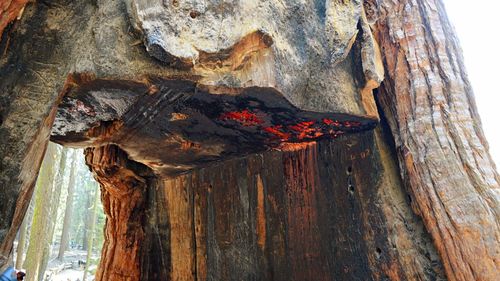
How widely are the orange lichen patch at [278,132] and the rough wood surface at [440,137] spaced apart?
87 cm

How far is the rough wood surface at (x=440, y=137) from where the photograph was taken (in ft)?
8.04

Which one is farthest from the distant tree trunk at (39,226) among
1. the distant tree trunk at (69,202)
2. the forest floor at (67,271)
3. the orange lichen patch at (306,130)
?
the forest floor at (67,271)

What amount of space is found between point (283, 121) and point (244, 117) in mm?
297

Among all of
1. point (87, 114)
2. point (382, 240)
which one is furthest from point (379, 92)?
point (87, 114)

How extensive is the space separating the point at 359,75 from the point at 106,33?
1.80 m

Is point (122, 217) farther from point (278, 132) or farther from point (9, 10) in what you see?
point (9, 10)

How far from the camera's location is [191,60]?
216 centimetres

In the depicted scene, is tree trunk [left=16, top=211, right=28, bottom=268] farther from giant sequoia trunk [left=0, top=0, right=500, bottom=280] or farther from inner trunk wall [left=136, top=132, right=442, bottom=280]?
giant sequoia trunk [left=0, top=0, right=500, bottom=280]

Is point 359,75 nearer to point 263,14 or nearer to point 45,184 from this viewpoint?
point 263,14

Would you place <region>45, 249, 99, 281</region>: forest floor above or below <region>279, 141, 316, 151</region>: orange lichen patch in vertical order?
below

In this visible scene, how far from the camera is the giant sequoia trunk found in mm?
2219

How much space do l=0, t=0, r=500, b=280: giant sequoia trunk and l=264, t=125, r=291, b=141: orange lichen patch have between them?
3cm

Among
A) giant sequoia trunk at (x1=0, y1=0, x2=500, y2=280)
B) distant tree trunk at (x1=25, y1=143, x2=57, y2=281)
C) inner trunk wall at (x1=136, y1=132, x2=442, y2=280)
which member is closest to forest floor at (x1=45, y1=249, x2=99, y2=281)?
distant tree trunk at (x1=25, y1=143, x2=57, y2=281)

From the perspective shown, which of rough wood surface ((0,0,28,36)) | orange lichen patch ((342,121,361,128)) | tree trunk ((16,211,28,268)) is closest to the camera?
rough wood surface ((0,0,28,36))
